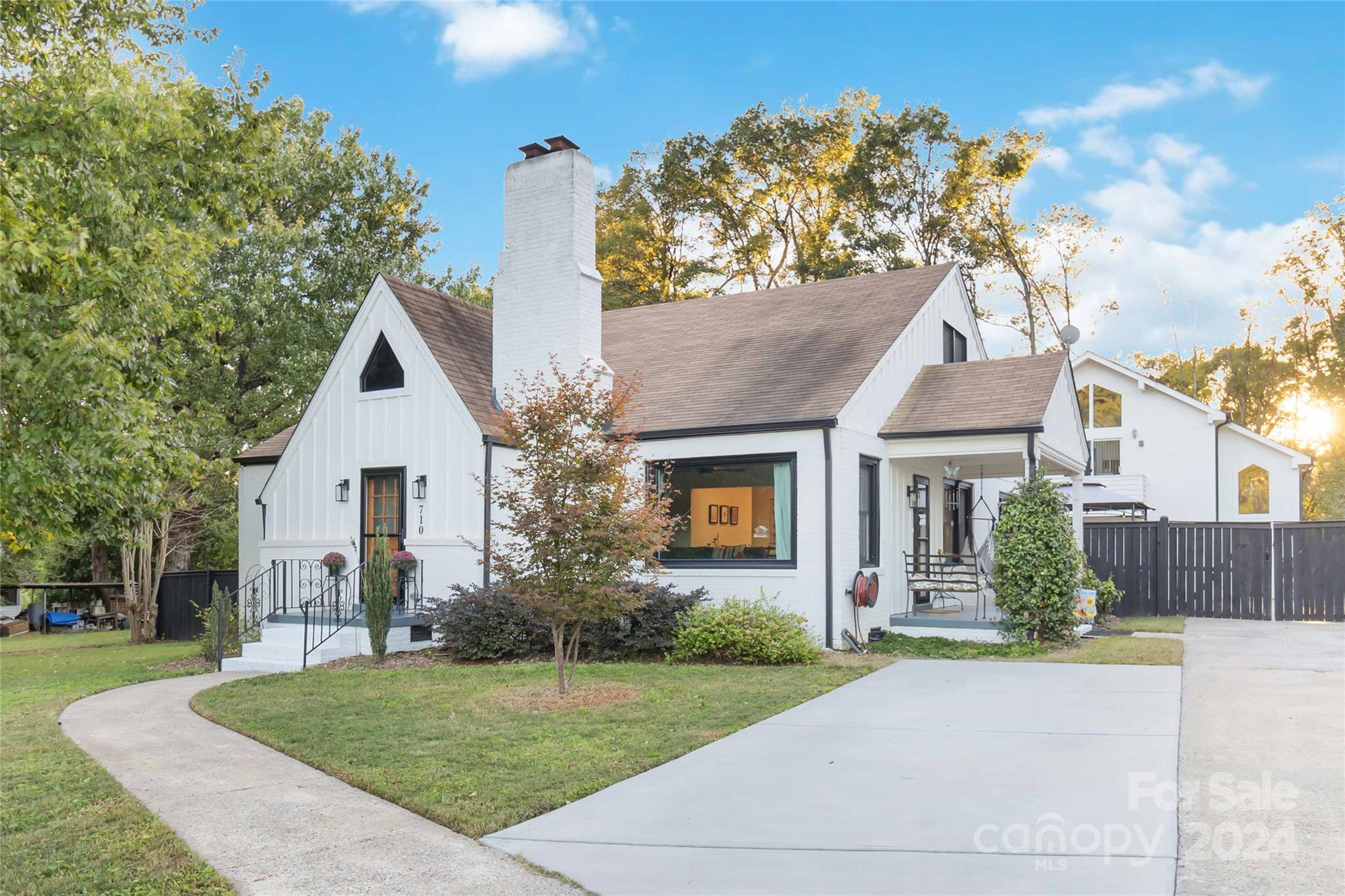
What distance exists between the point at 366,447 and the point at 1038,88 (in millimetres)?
15675

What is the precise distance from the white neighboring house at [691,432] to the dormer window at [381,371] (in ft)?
0.11

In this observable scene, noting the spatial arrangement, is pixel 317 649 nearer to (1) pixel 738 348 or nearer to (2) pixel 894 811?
(1) pixel 738 348

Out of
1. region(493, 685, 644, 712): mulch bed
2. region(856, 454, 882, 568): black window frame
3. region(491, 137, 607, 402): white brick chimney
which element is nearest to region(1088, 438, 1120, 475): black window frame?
region(856, 454, 882, 568): black window frame

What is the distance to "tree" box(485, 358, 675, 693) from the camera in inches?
360

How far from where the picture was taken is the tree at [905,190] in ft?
98.9

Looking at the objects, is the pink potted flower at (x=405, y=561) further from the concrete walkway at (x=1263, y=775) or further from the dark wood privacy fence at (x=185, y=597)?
the concrete walkway at (x=1263, y=775)

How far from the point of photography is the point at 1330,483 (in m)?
47.2

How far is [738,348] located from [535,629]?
6.02 meters

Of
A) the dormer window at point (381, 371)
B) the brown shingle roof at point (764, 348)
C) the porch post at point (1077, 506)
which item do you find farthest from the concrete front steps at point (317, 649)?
the porch post at point (1077, 506)

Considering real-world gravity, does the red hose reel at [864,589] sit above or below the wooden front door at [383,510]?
below

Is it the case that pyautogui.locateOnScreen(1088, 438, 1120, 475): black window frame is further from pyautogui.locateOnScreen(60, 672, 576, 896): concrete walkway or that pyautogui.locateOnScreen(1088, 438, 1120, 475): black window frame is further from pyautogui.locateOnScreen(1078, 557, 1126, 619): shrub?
pyautogui.locateOnScreen(60, 672, 576, 896): concrete walkway

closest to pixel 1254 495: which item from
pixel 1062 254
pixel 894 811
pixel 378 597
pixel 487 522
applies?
pixel 1062 254

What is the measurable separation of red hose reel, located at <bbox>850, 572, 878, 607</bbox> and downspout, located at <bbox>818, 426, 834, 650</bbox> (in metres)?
0.38

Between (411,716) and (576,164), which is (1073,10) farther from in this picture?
(411,716)
